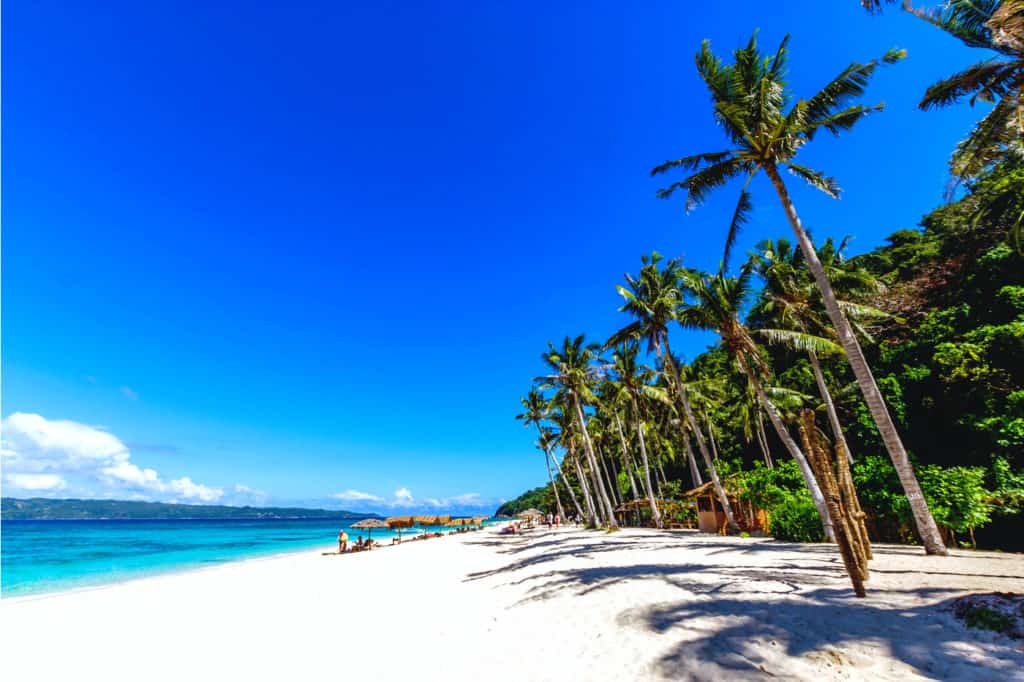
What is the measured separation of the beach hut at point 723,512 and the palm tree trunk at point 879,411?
767 cm

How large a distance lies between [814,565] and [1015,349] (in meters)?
13.8

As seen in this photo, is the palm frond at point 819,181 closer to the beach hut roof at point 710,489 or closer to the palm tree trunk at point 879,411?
the palm tree trunk at point 879,411

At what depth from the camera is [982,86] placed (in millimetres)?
8891

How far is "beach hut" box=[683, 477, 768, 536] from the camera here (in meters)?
17.6

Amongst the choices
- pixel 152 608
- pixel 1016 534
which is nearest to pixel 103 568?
pixel 152 608

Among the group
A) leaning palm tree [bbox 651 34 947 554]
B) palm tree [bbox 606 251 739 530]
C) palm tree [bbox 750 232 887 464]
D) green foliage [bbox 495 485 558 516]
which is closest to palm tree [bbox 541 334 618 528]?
palm tree [bbox 606 251 739 530]

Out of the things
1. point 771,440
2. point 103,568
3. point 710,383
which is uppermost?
point 710,383

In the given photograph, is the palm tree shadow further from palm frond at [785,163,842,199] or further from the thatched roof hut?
the thatched roof hut

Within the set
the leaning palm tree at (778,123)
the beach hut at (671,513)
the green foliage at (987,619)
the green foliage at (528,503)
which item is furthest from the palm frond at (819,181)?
the green foliage at (528,503)

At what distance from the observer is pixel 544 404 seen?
126 feet

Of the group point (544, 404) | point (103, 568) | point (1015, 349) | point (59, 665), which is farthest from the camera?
point (544, 404)

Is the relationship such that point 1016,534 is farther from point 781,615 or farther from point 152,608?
point 152,608

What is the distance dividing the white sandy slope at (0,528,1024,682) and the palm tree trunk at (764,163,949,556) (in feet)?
2.32

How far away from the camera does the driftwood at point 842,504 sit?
647 centimetres
